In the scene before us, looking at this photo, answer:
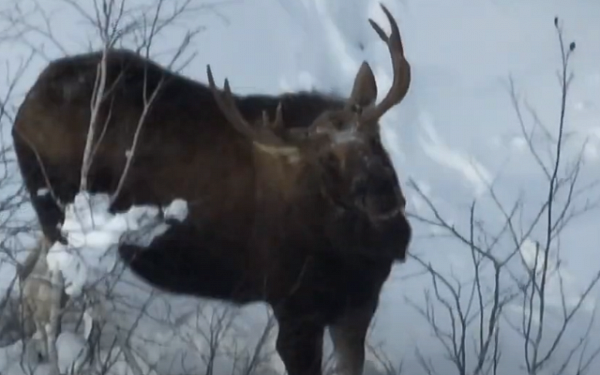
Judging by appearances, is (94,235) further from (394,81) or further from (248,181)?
(394,81)

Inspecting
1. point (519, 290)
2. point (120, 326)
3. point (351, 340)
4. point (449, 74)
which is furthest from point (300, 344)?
point (449, 74)

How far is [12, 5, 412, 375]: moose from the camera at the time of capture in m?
7.49

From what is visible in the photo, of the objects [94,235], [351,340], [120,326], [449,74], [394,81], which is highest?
[449,74]

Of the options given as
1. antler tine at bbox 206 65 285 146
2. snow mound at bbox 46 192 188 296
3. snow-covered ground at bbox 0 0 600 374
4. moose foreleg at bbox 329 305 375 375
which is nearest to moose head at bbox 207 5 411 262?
antler tine at bbox 206 65 285 146

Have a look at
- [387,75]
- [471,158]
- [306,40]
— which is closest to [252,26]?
[306,40]

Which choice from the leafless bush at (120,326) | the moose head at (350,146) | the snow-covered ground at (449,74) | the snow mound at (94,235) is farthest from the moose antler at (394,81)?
the snow-covered ground at (449,74)

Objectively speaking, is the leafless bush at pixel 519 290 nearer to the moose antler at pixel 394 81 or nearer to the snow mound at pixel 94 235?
the moose antler at pixel 394 81

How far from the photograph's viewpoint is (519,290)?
864cm

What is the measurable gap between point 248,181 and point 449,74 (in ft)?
13.8

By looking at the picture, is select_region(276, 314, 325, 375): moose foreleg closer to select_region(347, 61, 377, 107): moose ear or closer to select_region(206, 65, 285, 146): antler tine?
select_region(206, 65, 285, 146): antler tine

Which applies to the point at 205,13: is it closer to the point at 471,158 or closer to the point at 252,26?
the point at 252,26

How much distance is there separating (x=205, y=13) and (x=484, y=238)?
124 inches

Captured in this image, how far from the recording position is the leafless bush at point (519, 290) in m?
7.91

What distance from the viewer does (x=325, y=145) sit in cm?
745
